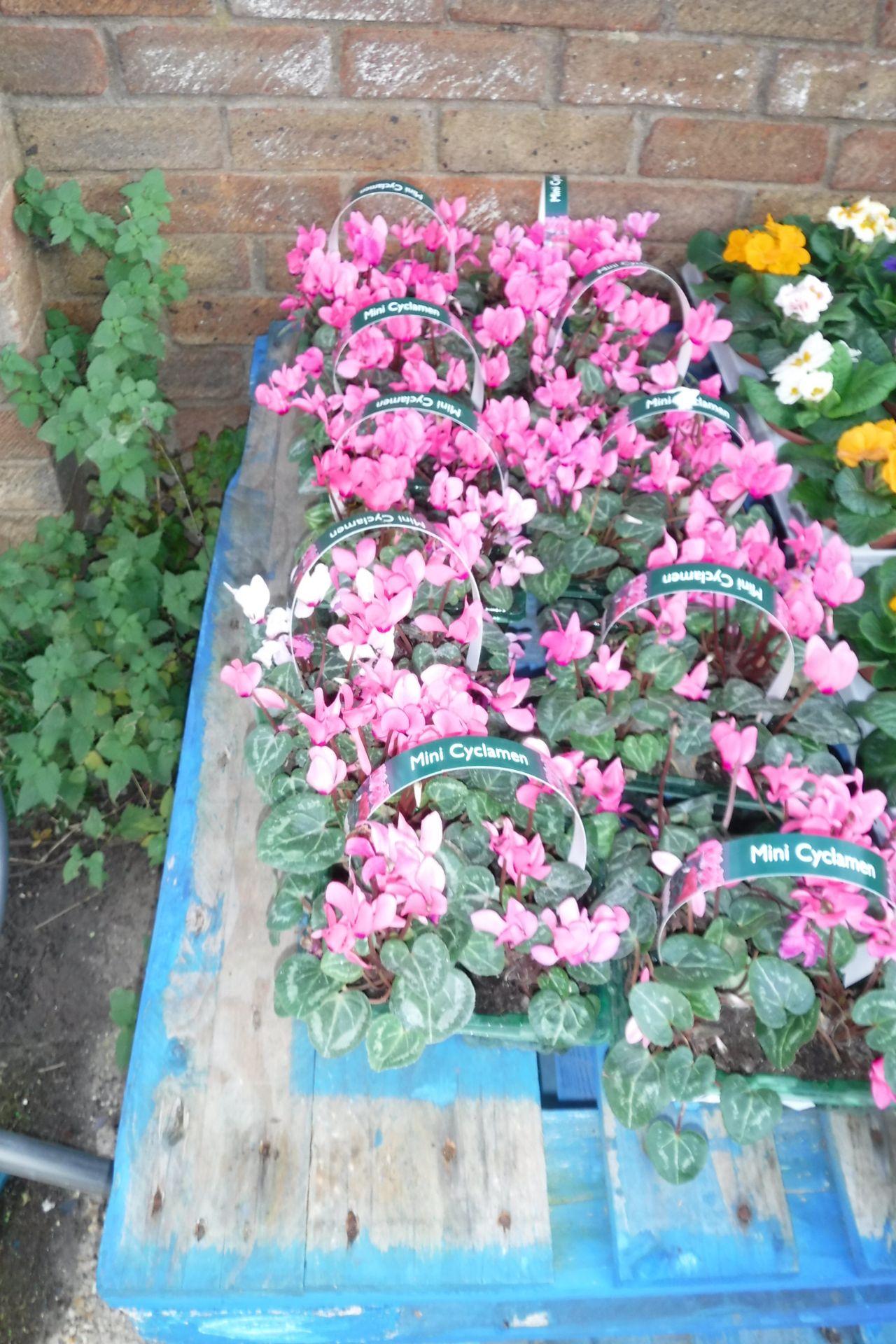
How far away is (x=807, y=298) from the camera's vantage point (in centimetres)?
150

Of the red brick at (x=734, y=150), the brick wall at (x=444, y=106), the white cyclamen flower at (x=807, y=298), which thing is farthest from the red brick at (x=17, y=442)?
the white cyclamen flower at (x=807, y=298)

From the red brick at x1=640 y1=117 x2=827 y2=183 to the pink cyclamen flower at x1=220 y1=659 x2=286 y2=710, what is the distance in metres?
1.29

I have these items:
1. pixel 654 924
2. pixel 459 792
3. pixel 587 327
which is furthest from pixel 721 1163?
pixel 587 327

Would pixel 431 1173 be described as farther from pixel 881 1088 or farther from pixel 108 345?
pixel 108 345

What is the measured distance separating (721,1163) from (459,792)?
1.47ft

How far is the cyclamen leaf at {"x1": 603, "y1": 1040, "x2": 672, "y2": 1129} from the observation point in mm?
896

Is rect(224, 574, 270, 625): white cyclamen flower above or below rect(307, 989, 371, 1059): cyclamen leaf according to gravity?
above

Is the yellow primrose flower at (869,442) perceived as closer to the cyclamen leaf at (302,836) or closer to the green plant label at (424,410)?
the green plant label at (424,410)

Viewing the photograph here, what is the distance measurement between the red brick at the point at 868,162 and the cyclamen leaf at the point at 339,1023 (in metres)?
1.68

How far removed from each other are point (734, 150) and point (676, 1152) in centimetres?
164

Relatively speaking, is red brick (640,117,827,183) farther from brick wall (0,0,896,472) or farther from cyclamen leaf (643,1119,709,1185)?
cyclamen leaf (643,1119,709,1185)

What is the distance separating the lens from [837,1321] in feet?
3.27

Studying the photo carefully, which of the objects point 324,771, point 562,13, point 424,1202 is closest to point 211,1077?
point 424,1202

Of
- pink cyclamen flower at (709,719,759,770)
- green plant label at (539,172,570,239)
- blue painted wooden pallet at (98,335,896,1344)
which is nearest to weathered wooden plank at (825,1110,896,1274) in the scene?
blue painted wooden pallet at (98,335,896,1344)
